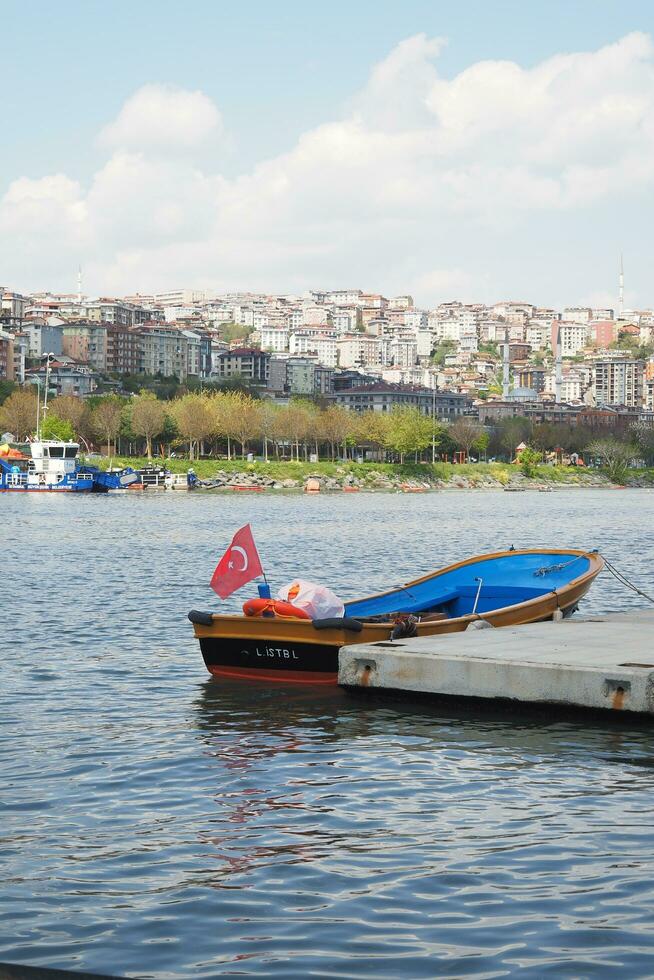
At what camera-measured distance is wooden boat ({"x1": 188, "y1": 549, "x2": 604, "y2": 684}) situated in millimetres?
17812

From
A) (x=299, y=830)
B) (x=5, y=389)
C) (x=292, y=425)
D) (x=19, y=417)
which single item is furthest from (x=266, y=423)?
(x=299, y=830)

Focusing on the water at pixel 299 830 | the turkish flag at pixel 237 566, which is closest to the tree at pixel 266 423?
the water at pixel 299 830

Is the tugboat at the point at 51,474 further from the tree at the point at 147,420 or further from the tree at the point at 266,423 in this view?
the tree at the point at 266,423

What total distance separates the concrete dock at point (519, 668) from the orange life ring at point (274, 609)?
3.93ft

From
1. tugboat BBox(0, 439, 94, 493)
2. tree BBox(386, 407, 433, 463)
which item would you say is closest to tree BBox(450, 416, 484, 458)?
tree BBox(386, 407, 433, 463)

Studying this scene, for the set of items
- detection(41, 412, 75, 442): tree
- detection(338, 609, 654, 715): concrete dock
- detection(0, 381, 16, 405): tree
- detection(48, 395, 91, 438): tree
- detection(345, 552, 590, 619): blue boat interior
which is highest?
detection(0, 381, 16, 405): tree

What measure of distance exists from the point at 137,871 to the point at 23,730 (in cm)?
582

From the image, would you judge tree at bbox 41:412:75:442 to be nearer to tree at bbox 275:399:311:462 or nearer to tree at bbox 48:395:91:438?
tree at bbox 48:395:91:438

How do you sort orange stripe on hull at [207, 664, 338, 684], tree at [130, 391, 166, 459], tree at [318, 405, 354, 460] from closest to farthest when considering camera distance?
orange stripe on hull at [207, 664, 338, 684]
tree at [130, 391, 166, 459]
tree at [318, 405, 354, 460]

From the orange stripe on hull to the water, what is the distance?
22cm

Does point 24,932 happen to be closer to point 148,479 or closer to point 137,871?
point 137,871

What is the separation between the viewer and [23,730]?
606 inches

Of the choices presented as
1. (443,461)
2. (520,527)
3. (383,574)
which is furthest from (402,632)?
(443,461)

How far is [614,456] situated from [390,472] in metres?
50.4
